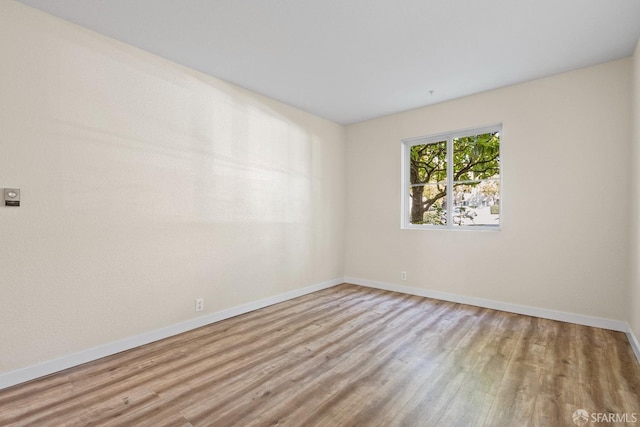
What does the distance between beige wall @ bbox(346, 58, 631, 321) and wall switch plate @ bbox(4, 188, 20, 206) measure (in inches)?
172

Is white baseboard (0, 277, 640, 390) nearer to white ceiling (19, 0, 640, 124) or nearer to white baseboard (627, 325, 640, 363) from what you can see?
white baseboard (627, 325, 640, 363)

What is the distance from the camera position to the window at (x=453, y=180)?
3998 mm

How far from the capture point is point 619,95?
309cm

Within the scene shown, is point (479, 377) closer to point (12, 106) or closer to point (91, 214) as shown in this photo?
point (91, 214)

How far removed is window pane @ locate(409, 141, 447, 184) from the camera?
4488 mm

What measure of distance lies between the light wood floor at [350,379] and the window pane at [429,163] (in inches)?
85.1

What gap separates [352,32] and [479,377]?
9.73ft

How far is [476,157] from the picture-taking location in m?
4.14

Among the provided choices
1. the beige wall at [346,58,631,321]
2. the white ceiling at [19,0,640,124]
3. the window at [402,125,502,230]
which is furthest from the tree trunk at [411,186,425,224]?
the white ceiling at [19,0,640,124]

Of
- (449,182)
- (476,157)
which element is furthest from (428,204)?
(476,157)

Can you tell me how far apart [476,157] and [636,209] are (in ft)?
5.72

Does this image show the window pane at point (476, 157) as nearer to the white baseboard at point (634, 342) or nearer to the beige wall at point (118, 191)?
the white baseboard at point (634, 342)

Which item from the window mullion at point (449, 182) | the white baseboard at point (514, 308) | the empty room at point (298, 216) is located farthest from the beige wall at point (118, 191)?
the window mullion at point (449, 182)

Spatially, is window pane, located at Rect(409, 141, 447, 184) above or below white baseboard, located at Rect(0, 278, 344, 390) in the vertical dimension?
above
